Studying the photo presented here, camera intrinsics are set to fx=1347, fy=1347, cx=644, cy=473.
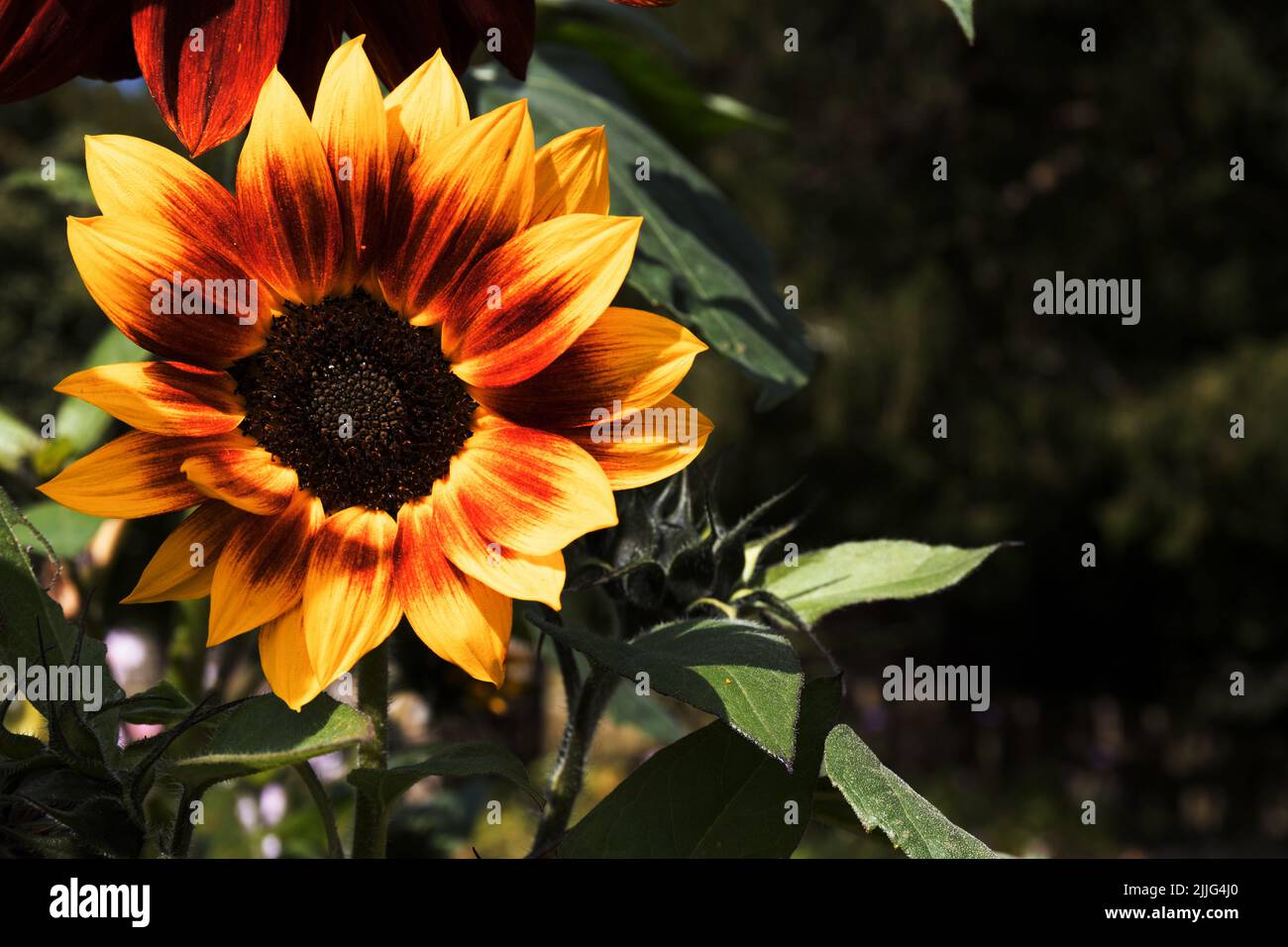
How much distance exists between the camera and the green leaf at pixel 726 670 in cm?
34

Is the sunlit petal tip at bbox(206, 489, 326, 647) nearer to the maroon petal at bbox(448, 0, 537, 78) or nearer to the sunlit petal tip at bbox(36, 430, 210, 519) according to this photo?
the sunlit petal tip at bbox(36, 430, 210, 519)

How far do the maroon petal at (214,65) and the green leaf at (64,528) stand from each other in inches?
10.1

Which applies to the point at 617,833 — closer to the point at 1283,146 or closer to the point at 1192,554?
the point at 1192,554

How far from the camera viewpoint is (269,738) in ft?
1.17

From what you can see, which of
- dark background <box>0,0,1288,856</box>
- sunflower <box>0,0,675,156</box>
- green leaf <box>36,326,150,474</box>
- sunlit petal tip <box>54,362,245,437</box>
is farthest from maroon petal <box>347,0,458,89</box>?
dark background <box>0,0,1288,856</box>

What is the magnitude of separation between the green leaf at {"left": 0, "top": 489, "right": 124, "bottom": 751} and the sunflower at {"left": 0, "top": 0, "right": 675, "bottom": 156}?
4.9 inches

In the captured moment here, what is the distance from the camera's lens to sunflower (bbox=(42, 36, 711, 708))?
1.16 feet

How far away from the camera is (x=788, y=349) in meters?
0.56

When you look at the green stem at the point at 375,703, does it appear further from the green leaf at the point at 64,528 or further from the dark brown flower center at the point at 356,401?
the green leaf at the point at 64,528

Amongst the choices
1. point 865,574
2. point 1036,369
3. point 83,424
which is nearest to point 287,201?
point 865,574

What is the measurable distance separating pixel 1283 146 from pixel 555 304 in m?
5.06

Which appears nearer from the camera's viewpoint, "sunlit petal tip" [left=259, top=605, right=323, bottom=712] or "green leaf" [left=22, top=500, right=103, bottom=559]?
"sunlit petal tip" [left=259, top=605, right=323, bottom=712]

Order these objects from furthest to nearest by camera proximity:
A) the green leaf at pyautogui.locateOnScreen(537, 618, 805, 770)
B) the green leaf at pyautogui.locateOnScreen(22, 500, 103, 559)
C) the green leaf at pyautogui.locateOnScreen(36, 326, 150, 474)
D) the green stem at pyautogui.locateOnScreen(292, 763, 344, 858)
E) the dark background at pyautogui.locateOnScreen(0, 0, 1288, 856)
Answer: the dark background at pyautogui.locateOnScreen(0, 0, 1288, 856)
the green leaf at pyautogui.locateOnScreen(36, 326, 150, 474)
the green leaf at pyautogui.locateOnScreen(22, 500, 103, 559)
the green stem at pyautogui.locateOnScreen(292, 763, 344, 858)
the green leaf at pyautogui.locateOnScreen(537, 618, 805, 770)

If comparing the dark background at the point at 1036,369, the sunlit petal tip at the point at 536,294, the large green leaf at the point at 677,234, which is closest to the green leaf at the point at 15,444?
the large green leaf at the point at 677,234
